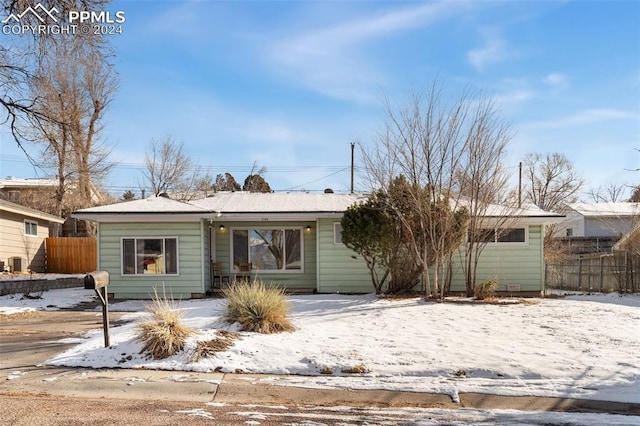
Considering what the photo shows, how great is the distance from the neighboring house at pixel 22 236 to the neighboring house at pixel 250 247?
8.28m

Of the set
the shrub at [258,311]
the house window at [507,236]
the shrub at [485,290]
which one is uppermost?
the house window at [507,236]

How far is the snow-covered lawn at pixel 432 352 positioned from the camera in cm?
626

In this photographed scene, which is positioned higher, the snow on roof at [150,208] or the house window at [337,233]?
the snow on roof at [150,208]

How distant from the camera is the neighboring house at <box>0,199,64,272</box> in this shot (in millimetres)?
19969

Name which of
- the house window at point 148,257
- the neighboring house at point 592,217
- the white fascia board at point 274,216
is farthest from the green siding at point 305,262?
the neighboring house at point 592,217

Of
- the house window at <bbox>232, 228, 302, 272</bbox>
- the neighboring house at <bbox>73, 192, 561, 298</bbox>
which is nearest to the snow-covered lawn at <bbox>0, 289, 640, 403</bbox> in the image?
the neighboring house at <bbox>73, 192, 561, 298</bbox>

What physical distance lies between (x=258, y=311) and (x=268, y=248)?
7334 mm

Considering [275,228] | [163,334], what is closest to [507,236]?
[275,228]

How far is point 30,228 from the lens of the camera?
2255cm

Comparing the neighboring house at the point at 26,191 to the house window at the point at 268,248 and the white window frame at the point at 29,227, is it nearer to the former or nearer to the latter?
the white window frame at the point at 29,227

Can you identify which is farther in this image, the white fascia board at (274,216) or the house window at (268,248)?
the house window at (268,248)

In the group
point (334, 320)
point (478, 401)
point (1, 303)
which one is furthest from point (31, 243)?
point (478, 401)

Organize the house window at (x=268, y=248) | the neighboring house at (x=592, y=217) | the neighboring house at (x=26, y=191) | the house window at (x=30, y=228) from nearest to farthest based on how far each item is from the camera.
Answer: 1. the house window at (x=268, y=248)
2. the house window at (x=30, y=228)
3. the neighboring house at (x=26, y=191)
4. the neighboring house at (x=592, y=217)

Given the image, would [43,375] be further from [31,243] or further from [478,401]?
[31,243]
